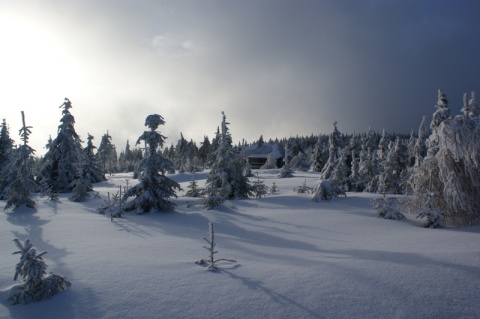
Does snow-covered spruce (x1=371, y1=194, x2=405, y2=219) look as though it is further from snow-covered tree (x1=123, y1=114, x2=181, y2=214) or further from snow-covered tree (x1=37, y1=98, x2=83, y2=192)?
snow-covered tree (x1=37, y1=98, x2=83, y2=192)

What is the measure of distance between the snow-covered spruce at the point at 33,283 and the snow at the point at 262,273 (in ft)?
0.56

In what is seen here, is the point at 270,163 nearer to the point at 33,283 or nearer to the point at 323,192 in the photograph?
the point at 323,192

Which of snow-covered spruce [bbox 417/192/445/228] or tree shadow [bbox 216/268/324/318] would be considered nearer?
tree shadow [bbox 216/268/324/318]

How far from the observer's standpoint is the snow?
5488 mm

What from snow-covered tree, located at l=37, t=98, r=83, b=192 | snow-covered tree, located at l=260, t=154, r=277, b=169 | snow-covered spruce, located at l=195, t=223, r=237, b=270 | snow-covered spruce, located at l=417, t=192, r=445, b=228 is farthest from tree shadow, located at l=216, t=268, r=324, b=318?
snow-covered tree, located at l=260, t=154, r=277, b=169

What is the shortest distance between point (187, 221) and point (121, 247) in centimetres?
654

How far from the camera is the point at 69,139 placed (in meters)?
33.3

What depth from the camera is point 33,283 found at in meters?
5.93

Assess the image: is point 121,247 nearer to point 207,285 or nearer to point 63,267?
point 63,267

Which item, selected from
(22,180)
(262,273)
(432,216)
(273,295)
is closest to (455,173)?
(432,216)

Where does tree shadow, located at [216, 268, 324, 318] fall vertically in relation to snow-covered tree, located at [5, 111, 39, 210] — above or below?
below

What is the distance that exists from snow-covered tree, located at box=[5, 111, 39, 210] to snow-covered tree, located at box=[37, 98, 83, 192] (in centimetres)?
1129

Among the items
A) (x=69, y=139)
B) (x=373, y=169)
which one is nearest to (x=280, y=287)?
(x=69, y=139)

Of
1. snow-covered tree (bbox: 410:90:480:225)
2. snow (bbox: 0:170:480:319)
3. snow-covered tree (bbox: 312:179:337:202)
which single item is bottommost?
snow (bbox: 0:170:480:319)
